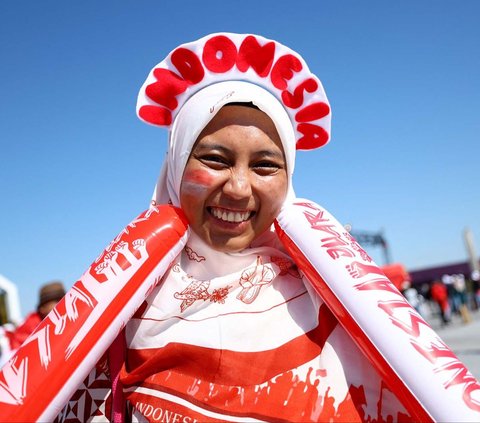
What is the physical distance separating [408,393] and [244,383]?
1.33ft

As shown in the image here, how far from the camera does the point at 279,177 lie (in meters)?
1.45

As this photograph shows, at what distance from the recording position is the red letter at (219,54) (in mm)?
1540

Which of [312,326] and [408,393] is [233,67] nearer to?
[312,326]

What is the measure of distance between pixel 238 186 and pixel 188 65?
1.74ft

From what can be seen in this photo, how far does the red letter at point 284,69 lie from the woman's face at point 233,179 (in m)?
0.19

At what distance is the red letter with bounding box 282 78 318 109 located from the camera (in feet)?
5.24

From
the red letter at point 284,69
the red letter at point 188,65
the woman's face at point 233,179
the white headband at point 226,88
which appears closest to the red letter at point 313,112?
the white headband at point 226,88

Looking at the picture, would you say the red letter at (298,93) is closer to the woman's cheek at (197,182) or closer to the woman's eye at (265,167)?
the woman's eye at (265,167)

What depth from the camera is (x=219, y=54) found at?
5.11 feet

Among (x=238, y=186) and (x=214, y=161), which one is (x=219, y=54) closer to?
(x=214, y=161)

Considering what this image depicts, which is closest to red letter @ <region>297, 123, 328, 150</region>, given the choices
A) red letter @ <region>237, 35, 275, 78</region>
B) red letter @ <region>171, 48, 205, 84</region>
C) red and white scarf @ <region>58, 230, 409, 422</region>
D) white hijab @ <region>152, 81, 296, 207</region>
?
white hijab @ <region>152, 81, 296, 207</region>

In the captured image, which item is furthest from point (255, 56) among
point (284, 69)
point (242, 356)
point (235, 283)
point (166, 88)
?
point (242, 356)

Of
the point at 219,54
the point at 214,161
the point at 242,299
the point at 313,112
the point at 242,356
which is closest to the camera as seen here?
the point at 242,356

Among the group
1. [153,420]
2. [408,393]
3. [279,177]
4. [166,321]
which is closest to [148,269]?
[166,321]
